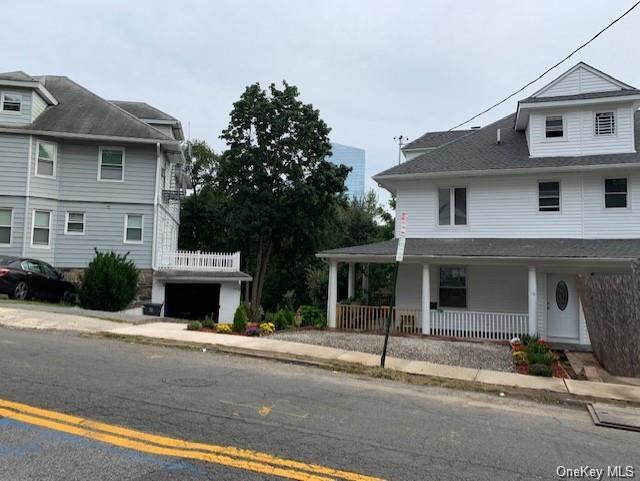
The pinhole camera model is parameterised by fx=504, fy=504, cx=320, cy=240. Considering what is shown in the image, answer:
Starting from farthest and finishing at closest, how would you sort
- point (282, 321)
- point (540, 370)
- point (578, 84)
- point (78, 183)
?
point (78, 183) < point (578, 84) < point (282, 321) < point (540, 370)

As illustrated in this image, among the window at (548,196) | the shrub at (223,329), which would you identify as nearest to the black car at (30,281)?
the shrub at (223,329)

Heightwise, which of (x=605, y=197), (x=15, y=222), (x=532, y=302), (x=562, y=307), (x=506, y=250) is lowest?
(x=562, y=307)

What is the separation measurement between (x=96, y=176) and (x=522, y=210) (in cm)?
1731

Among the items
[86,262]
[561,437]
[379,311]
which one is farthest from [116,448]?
[86,262]

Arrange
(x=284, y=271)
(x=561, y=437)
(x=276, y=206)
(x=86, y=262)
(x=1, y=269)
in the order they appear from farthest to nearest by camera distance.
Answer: (x=284, y=271)
(x=276, y=206)
(x=86, y=262)
(x=1, y=269)
(x=561, y=437)

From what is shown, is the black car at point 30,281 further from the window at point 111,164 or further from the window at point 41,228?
the window at point 111,164

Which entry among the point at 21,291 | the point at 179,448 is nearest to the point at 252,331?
the point at 179,448

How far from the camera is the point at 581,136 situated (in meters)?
17.9

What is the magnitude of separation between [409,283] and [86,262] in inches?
534

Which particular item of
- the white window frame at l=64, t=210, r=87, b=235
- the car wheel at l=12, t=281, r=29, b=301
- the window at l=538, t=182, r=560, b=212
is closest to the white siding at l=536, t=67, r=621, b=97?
the window at l=538, t=182, r=560, b=212

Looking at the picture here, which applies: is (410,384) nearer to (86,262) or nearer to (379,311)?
(379,311)

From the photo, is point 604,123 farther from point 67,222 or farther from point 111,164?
point 67,222

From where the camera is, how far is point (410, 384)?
9078 mm

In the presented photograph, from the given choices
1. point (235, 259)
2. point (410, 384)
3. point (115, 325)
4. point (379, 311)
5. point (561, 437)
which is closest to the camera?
point (561, 437)
